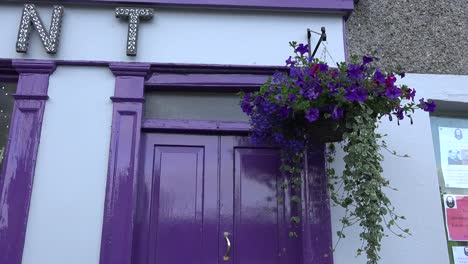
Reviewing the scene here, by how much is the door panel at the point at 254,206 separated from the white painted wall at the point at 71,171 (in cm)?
98

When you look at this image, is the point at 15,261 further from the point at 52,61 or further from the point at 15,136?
the point at 52,61

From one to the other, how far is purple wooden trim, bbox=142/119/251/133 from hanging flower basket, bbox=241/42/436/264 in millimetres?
473

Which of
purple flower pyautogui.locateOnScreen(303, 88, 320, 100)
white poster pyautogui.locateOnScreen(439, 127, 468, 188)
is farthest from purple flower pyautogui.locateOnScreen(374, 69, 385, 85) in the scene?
white poster pyautogui.locateOnScreen(439, 127, 468, 188)

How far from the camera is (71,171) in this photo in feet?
12.0

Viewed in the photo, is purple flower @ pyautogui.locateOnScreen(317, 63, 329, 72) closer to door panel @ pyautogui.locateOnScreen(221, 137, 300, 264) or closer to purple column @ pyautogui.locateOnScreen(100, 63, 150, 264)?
door panel @ pyautogui.locateOnScreen(221, 137, 300, 264)

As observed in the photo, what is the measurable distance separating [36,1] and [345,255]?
3.25 metres

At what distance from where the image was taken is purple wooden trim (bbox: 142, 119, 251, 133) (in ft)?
12.7

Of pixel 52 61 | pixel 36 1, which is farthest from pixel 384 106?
pixel 36 1

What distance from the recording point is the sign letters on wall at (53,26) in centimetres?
386

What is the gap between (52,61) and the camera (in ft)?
12.6

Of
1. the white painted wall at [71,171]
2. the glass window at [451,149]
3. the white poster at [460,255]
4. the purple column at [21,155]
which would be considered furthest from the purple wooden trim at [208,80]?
the white poster at [460,255]

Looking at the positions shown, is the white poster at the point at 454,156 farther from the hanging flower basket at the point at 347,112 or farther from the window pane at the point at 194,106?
the window pane at the point at 194,106

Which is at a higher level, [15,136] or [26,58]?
[26,58]

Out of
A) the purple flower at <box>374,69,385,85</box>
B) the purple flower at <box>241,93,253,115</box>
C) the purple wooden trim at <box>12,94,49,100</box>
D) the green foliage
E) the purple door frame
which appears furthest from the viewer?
the purple wooden trim at <box>12,94,49,100</box>
